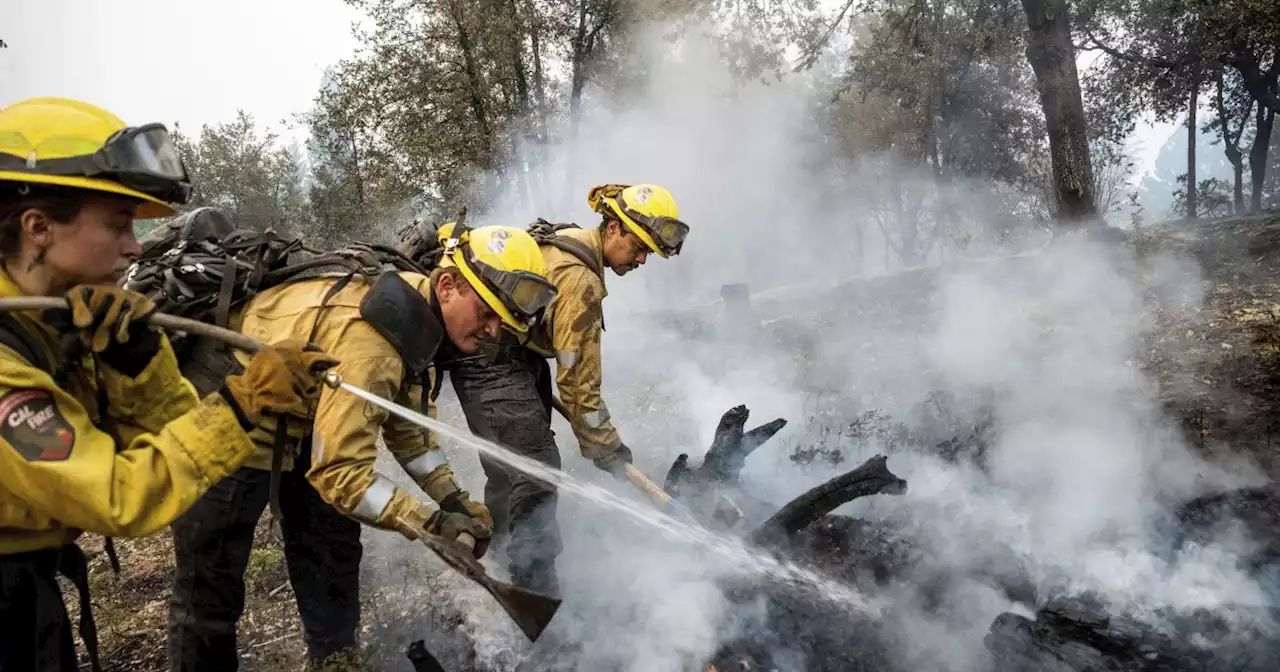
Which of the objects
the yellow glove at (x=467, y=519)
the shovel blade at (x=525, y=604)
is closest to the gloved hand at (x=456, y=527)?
the yellow glove at (x=467, y=519)

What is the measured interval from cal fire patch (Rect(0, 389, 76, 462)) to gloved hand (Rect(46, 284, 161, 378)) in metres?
0.15

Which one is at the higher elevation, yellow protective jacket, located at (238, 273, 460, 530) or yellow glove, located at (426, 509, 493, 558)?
yellow protective jacket, located at (238, 273, 460, 530)

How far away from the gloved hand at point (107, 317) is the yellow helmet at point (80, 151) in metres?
0.24

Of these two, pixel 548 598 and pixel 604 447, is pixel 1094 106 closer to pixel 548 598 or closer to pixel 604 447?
pixel 604 447

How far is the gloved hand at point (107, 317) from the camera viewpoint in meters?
1.47

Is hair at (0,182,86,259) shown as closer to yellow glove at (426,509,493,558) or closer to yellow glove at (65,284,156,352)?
yellow glove at (65,284,156,352)

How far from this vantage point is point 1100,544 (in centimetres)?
359

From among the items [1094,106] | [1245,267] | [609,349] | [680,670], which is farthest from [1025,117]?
[680,670]

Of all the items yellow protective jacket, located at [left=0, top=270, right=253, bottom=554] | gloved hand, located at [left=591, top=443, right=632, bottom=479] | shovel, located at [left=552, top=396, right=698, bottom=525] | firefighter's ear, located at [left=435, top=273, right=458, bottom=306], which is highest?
firefighter's ear, located at [left=435, top=273, right=458, bottom=306]

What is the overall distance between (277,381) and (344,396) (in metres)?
0.73

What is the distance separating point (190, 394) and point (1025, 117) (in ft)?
81.4

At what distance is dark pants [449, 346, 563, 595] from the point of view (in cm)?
366

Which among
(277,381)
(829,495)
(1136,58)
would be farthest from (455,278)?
(1136,58)

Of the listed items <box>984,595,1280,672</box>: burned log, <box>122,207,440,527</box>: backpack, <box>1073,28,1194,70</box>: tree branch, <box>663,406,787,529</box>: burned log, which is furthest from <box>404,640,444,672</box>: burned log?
<box>1073,28,1194,70</box>: tree branch
